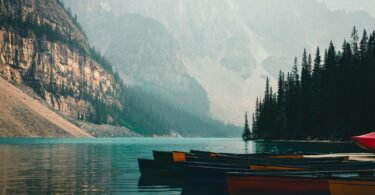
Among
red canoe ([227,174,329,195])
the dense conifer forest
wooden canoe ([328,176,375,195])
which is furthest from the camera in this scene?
the dense conifer forest

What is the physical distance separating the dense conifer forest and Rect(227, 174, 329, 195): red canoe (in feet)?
270

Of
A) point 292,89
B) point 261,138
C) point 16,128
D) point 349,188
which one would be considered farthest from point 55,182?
point 16,128

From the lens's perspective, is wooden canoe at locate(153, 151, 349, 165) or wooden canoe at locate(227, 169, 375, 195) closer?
wooden canoe at locate(227, 169, 375, 195)

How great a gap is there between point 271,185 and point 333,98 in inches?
3942

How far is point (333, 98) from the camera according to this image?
120m

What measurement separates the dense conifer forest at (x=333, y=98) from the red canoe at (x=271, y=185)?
82.4 metres

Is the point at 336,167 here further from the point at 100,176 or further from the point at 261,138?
the point at 261,138

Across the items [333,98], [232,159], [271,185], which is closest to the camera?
[271,185]

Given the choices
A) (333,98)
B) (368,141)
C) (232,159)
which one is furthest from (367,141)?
(333,98)

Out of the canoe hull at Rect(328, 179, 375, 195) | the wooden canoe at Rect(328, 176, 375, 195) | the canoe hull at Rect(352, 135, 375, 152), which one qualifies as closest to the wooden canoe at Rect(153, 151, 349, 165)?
the canoe hull at Rect(352, 135, 375, 152)

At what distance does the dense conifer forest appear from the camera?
107m

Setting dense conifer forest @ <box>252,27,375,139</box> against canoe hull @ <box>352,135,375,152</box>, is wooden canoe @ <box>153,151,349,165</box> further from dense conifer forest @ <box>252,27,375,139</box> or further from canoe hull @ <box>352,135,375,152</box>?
dense conifer forest @ <box>252,27,375,139</box>

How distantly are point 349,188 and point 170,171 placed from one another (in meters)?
20.2

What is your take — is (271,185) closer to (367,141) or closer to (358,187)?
(358,187)
